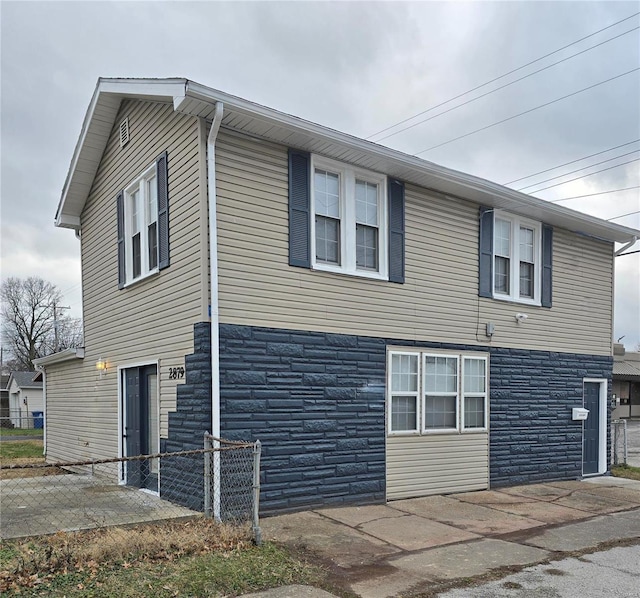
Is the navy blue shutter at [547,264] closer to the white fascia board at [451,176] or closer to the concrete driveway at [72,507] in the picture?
the white fascia board at [451,176]

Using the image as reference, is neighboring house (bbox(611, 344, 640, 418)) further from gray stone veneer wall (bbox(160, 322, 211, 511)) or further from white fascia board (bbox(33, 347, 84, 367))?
gray stone veneer wall (bbox(160, 322, 211, 511))

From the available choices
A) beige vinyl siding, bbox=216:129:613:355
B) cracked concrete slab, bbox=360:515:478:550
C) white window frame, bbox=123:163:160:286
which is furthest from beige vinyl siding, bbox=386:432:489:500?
white window frame, bbox=123:163:160:286

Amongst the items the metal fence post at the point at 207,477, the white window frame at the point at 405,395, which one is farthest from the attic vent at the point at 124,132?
the white window frame at the point at 405,395

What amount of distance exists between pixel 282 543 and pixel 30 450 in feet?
46.4

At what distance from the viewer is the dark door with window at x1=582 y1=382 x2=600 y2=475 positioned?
12.4 metres

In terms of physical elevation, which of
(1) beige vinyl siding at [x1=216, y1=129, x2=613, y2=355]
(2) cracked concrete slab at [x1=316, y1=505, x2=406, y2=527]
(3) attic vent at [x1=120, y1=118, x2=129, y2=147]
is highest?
(3) attic vent at [x1=120, y1=118, x2=129, y2=147]

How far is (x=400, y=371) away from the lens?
9188mm

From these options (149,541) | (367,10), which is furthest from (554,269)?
(149,541)

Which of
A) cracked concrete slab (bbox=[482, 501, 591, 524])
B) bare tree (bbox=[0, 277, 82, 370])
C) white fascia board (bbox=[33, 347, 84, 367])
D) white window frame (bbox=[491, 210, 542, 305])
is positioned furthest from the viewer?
bare tree (bbox=[0, 277, 82, 370])

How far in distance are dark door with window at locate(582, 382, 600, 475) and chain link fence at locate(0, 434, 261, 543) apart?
8428 millimetres

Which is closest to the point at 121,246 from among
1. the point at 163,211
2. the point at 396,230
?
the point at 163,211

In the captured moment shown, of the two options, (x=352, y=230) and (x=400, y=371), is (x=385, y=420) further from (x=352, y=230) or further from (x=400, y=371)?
(x=352, y=230)

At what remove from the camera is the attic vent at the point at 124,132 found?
9.69 meters

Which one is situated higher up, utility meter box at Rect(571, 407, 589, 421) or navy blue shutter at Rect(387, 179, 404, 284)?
navy blue shutter at Rect(387, 179, 404, 284)
